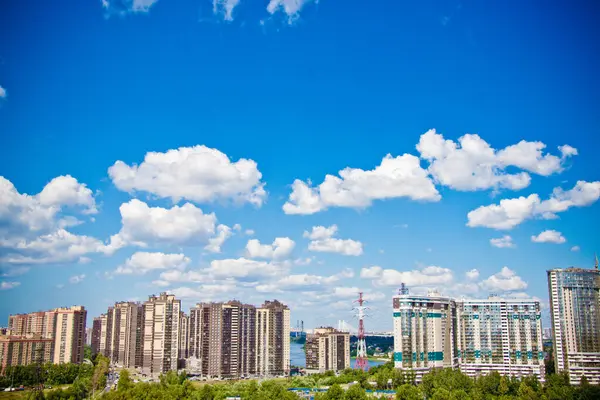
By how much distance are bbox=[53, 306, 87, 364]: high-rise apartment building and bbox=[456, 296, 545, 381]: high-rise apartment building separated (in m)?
12.5

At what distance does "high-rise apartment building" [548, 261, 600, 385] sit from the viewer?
15.1 meters

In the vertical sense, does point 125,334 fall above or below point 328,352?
above

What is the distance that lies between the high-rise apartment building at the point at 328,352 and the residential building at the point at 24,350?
937 centimetres

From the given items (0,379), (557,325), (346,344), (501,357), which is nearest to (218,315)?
(346,344)

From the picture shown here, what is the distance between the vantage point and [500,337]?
1686 centimetres

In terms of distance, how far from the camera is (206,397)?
13367mm

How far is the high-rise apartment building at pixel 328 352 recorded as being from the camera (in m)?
21.8

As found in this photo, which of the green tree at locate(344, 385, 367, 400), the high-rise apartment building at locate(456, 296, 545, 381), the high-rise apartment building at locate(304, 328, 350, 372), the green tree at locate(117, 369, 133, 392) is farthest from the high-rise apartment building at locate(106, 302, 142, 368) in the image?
the high-rise apartment building at locate(456, 296, 545, 381)

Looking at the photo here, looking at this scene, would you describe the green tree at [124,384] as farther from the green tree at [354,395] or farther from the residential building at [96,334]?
the residential building at [96,334]

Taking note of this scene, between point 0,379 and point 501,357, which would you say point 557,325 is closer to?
point 501,357

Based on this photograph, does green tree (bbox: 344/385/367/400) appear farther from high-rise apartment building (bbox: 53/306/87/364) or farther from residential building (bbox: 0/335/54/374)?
high-rise apartment building (bbox: 53/306/87/364)

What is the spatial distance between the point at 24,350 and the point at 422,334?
1229 centimetres

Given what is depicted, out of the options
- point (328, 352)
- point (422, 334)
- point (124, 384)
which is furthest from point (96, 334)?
point (422, 334)

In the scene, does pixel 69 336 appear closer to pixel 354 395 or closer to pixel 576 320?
pixel 354 395
